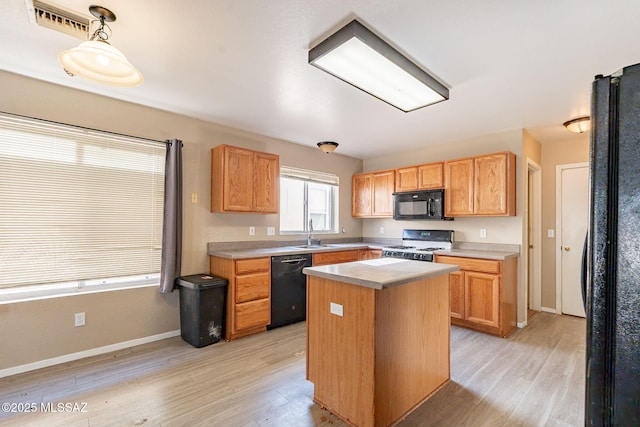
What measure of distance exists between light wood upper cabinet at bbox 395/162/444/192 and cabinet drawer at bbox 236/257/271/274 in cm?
246

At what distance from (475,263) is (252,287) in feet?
8.60

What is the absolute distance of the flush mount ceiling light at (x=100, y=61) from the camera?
1569mm

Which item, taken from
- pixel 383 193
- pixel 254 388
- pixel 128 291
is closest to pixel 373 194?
pixel 383 193

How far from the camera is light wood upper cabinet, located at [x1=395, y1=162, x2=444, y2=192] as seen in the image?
4.30m

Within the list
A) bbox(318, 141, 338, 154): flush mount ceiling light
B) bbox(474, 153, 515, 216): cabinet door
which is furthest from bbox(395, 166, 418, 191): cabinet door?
bbox(318, 141, 338, 154): flush mount ceiling light

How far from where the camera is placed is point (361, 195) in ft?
17.8

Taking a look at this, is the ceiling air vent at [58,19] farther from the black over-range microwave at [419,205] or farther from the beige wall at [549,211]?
the beige wall at [549,211]

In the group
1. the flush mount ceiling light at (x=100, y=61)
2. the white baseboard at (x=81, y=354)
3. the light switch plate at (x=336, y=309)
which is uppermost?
the flush mount ceiling light at (x=100, y=61)

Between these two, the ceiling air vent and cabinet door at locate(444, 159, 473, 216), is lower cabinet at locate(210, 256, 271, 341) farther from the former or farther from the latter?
cabinet door at locate(444, 159, 473, 216)

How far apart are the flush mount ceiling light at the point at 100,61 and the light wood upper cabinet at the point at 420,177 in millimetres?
3724

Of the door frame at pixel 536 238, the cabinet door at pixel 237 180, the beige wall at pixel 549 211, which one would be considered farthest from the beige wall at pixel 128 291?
the beige wall at pixel 549 211

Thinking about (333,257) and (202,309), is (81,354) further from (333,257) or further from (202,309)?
(333,257)

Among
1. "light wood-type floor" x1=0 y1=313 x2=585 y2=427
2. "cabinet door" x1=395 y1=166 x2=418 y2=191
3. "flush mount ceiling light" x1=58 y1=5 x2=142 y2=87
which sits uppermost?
"flush mount ceiling light" x1=58 y1=5 x2=142 y2=87

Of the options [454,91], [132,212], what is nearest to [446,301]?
[454,91]
